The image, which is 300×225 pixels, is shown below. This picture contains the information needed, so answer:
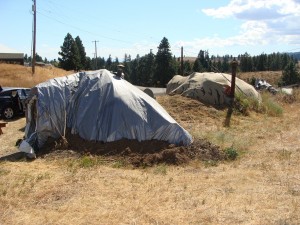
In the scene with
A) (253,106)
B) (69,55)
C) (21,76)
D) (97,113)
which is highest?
(69,55)

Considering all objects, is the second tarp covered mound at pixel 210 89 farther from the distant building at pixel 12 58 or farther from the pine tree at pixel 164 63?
the distant building at pixel 12 58

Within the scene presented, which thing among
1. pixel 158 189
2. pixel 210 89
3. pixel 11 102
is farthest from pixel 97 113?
pixel 11 102

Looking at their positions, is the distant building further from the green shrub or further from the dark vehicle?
the green shrub

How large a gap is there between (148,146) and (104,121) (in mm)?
1541

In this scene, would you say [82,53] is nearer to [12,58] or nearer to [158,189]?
[12,58]

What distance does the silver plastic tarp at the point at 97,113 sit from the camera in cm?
1103

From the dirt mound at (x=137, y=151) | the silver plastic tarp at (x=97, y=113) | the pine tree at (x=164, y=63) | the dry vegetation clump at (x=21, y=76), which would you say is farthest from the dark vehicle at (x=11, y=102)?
the pine tree at (x=164, y=63)

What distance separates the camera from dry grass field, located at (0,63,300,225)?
20.7 ft

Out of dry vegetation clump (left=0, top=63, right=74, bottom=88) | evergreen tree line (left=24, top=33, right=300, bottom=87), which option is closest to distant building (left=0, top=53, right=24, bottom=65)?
evergreen tree line (left=24, top=33, right=300, bottom=87)

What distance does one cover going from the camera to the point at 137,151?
10547 mm

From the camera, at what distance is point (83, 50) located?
74438 millimetres

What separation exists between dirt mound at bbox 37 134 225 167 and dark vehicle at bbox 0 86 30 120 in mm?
7380

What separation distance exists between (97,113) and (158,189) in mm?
4297

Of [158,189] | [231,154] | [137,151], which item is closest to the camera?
[158,189]
